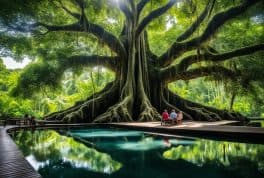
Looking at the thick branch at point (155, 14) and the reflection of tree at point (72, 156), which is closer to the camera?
the reflection of tree at point (72, 156)

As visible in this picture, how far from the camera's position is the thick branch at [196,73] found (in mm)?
15664

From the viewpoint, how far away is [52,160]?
20.4 ft

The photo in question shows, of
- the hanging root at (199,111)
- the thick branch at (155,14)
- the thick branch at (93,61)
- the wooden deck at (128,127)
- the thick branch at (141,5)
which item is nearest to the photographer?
the wooden deck at (128,127)

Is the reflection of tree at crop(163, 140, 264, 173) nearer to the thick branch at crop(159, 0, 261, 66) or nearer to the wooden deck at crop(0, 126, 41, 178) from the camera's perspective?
the wooden deck at crop(0, 126, 41, 178)

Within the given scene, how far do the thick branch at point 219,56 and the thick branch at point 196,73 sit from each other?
1.99 ft

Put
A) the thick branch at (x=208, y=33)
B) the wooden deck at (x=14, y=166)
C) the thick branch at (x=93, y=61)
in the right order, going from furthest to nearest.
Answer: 1. the thick branch at (x=93, y=61)
2. the thick branch at (x=208, y=33)
3. the wooden deck at (x=14, y=166)

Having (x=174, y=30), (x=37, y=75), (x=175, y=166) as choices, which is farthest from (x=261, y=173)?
(x=174, y=30)

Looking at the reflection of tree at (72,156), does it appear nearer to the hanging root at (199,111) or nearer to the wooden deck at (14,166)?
the wooden deck at (14,166)

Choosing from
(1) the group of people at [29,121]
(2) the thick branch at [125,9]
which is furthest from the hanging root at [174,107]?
(1) the group of people at [29,121]

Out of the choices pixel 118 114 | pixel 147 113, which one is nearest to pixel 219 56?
pixel 147 113

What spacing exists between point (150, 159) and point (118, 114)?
7887 mm

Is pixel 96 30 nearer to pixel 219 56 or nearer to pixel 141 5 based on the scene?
pixel 141 5

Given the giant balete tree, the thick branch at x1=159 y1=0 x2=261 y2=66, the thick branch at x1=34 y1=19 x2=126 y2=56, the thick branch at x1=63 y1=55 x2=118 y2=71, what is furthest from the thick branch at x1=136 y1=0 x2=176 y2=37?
the thick branch at x1=63 y1=55 x2=118 y2=71

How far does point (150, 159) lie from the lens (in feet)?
20.5
